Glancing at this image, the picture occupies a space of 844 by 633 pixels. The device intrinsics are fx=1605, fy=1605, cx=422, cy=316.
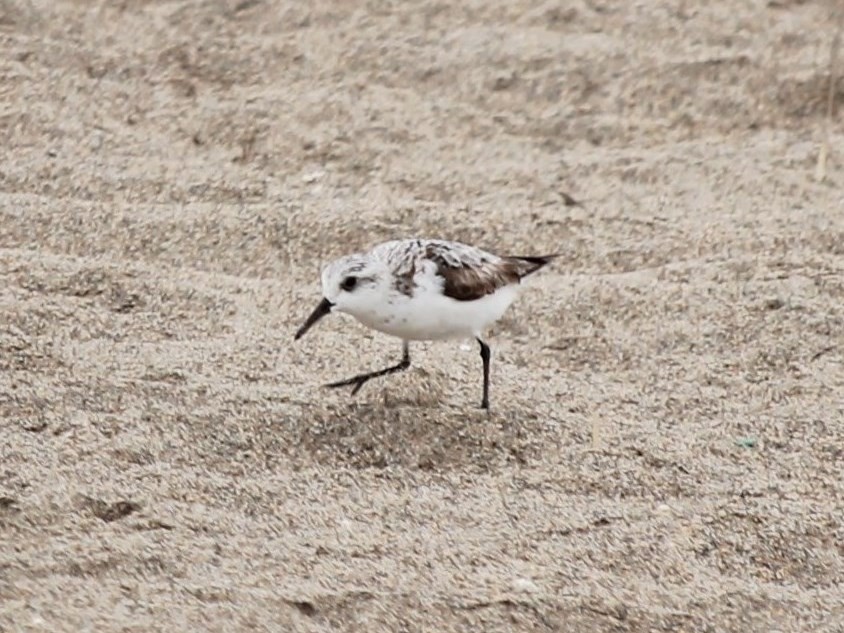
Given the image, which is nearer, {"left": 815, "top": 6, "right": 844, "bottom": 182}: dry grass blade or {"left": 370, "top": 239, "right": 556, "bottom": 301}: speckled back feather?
{"left": 370, "top": 239, "right": 556, "bottom": 301}: speckled back feather

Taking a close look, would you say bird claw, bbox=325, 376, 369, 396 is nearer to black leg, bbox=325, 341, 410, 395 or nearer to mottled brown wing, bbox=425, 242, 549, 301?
black leg, bbox=325, 341, 410, 395

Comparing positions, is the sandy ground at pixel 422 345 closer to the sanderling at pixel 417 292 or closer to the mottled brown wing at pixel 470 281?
the sanderling at pixel 417 292

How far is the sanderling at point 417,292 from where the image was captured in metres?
4.79

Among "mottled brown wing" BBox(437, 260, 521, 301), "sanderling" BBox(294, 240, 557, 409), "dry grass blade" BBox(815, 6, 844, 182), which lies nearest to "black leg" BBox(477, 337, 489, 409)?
"sanderling" BBox(294, 240, 557, 409)

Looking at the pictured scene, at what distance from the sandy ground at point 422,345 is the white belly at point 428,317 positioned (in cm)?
27

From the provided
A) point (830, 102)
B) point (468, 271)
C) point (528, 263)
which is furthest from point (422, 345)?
point (830, 102)

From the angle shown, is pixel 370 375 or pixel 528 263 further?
pixel 528 263

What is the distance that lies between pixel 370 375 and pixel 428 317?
34 cm

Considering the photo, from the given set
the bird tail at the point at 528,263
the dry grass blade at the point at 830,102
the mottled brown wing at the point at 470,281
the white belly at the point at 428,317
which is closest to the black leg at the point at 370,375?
the white belly at the point at 428,317

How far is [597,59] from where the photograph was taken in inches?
289

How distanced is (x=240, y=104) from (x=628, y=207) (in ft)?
5.63

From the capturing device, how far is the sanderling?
4.79m

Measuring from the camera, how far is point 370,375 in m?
5.04

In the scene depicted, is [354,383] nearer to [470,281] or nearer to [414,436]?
[414,436]
